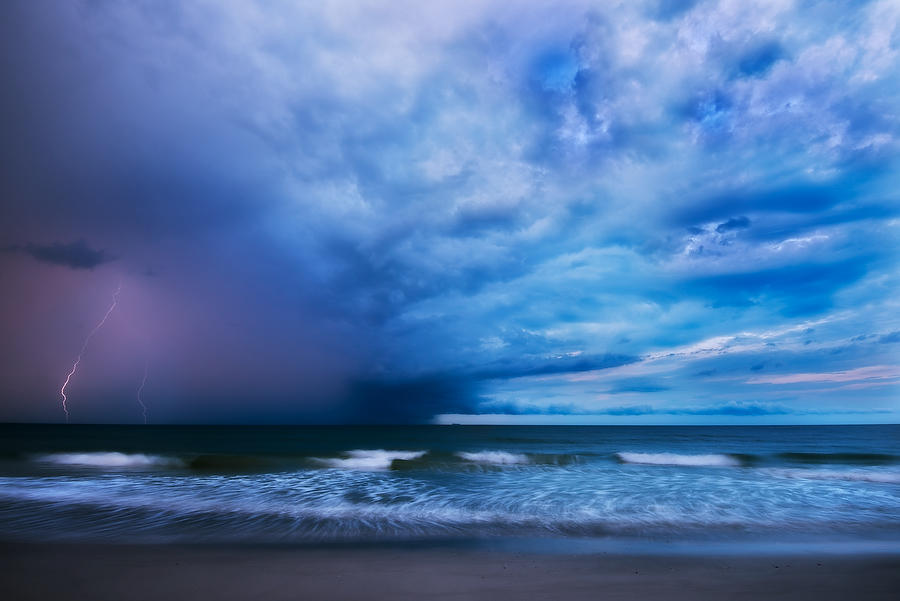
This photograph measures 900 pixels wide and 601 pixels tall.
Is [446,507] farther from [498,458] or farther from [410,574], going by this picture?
[498,458]

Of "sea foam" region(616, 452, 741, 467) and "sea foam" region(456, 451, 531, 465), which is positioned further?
"sea foam" region(456, 451, 531, 465)

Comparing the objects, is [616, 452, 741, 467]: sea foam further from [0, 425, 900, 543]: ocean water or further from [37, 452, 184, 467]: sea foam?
[37, 452, 184, 467]: sea foam

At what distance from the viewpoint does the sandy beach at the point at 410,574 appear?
6.41m

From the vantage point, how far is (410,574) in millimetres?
7250

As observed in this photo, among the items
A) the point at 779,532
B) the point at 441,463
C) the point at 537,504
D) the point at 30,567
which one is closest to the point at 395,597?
the point at 30,567

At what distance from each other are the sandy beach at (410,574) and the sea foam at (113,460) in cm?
2646

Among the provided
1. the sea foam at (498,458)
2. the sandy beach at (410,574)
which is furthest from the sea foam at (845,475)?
the sandy beach at (410,574)

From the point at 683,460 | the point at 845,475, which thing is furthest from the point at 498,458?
the point at 845,475

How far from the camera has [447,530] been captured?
1084 cm

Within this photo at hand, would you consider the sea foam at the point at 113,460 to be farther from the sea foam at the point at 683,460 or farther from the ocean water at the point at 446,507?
the sea foam at the point at 683,460

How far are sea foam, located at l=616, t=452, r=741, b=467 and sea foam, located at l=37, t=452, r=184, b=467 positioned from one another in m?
32.8

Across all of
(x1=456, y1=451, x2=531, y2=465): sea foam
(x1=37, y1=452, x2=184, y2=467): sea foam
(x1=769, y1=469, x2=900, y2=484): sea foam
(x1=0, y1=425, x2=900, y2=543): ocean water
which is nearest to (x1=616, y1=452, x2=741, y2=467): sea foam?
(x1=769, y1=469, x2=900, y2=484): sea foam

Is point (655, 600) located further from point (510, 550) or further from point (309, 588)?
point (309, 588)

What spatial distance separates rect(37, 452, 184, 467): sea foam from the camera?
102 ft
